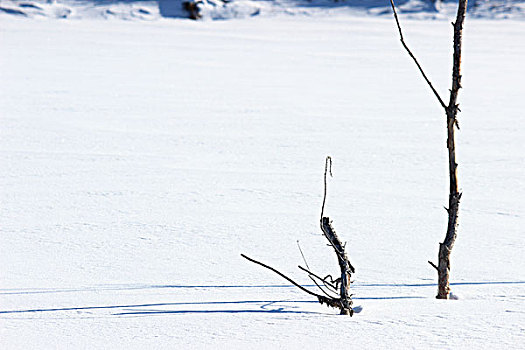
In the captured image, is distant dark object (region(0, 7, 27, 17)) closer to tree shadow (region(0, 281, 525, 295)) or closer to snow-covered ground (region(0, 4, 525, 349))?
snow-covered ground (region(0, 4, 525, 349))

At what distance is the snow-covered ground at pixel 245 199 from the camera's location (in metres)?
1.77

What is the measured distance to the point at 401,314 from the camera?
178 cm

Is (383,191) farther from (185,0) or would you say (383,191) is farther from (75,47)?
(185,0)

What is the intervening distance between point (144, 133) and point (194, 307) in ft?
11.1

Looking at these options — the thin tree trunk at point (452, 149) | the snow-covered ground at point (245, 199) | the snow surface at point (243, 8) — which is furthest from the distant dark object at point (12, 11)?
the thin tree trunk at point (452, 149)

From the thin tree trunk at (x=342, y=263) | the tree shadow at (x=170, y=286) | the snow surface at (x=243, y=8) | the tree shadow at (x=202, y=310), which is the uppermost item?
the snow surface at (x=243, y=8)

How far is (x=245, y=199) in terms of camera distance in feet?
11.8

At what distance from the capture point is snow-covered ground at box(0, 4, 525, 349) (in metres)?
1.77

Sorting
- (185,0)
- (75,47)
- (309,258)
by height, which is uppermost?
(185,0)

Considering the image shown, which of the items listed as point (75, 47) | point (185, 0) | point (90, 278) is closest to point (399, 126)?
point (90, 278)

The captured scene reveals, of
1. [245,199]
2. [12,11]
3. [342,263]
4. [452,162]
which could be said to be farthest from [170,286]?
[12,11]

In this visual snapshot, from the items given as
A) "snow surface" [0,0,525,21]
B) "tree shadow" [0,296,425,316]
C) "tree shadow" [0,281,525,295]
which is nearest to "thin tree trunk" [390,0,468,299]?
"tree shadow" [0,296,425,316]

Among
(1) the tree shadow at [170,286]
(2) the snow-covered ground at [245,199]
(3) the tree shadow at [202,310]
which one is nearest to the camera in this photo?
(2) the snow-covered ground at [245,199]

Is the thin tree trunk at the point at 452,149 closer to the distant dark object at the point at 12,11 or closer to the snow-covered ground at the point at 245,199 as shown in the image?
the snow-covered ground at the point at 245,199
